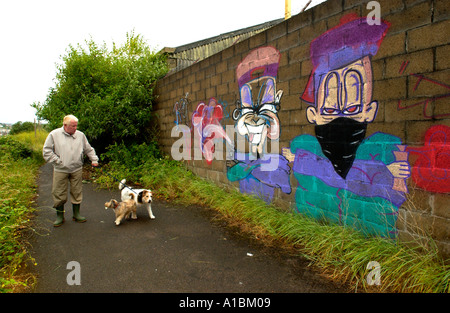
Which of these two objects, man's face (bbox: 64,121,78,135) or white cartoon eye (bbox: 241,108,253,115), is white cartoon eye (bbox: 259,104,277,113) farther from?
man's face (bbox: 64,121,78,135)

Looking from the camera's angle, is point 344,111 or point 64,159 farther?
point 64,159

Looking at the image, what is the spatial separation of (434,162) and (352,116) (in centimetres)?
98

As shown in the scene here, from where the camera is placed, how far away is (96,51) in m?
9.63

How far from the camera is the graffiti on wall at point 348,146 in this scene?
293 cm

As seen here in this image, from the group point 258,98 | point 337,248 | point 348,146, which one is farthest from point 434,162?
point 258,98

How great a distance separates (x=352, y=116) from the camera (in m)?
3.24

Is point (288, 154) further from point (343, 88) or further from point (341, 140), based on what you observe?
point (343, 88)

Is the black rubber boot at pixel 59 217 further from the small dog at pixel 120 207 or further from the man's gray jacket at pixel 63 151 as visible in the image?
the small dog at pixel 120 207

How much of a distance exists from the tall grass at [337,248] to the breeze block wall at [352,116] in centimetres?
19

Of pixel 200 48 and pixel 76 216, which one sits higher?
pixel 200 48

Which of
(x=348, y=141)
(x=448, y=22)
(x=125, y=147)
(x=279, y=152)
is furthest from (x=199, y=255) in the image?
(x=125, y=147)

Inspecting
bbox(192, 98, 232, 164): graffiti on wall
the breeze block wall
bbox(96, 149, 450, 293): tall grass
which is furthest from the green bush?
the breeze block wall
